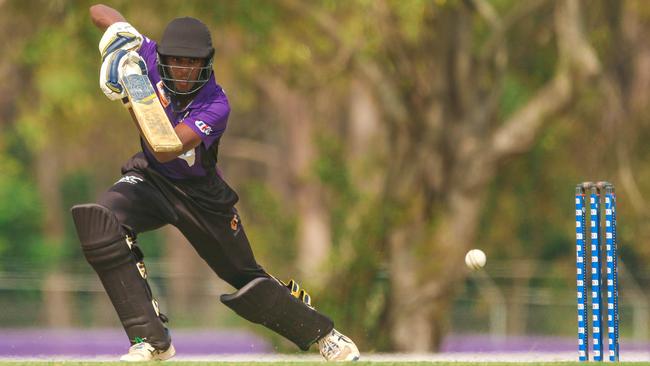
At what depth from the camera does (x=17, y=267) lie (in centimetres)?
2486

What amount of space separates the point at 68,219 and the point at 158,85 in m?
32.4

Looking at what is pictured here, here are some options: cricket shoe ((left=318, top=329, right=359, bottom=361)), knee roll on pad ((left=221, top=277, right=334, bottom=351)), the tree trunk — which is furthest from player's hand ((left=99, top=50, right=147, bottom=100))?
the tree trunk

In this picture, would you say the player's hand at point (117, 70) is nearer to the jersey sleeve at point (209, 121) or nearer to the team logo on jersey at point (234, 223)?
the jersey sleeve at point (209, 121)

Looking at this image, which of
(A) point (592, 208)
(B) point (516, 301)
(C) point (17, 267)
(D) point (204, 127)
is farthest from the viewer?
(C) point (17, 267)

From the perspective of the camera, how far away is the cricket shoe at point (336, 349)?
289 inches

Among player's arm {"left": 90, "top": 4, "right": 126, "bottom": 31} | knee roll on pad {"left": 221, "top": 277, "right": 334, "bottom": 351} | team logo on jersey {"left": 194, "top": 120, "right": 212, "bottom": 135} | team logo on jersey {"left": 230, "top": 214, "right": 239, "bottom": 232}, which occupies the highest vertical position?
player's arm {"left": 90, "top": 4, "right": 126, "bottom": 31}

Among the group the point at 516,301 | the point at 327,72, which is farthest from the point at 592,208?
the point at 516,301

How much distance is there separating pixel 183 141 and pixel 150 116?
0.21 metres

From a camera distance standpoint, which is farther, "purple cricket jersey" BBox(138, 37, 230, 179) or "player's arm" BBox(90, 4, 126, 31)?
"player's arm" BBox(90, 4, 126, 31)

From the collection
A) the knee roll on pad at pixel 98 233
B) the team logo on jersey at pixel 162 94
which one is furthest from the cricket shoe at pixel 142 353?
the team logo on jersey at pixel 162 94

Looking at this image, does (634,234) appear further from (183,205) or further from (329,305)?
(183,205)

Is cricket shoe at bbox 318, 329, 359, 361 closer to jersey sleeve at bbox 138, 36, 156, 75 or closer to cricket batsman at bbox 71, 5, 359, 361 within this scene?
cricket batsman at bbox 71, 5, 359, 361

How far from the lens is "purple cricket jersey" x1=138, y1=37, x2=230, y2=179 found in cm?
674

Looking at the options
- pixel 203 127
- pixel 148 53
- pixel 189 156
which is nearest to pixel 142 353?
pixel 189 156
